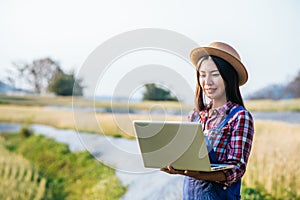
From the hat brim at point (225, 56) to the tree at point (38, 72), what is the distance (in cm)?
306

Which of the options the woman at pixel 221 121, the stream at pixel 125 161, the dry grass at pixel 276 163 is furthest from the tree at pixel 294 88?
the woman at pixel 221 121

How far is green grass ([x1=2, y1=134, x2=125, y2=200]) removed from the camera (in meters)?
4.16

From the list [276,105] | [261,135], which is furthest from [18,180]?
[276,105]

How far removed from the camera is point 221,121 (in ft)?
5.08

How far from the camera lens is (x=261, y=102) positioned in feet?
14.3

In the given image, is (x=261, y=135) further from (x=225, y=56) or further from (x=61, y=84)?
(x=225, y=56)

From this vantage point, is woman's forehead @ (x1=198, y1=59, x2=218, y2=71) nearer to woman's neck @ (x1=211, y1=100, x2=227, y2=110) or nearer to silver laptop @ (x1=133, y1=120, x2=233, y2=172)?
woman's neck @ (x1=211, y1=100, x2=227, y2=110)

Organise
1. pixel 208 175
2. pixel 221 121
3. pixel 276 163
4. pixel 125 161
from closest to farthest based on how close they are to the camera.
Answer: pixel 208 175, pixel 221 121, pixel 125 161, pixel 276 163

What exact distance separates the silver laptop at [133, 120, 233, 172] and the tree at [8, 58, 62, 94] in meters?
3.16

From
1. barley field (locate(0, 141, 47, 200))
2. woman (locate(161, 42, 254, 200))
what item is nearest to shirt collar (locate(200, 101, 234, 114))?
woman (locate(161, 42, 254, 200))

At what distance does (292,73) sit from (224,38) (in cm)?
89

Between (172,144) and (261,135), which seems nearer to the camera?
(172,144)

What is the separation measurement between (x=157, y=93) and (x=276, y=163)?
2043 millimetres

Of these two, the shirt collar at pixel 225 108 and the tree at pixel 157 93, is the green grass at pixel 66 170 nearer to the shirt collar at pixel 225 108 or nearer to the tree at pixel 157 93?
the tree at pixel 157 93
